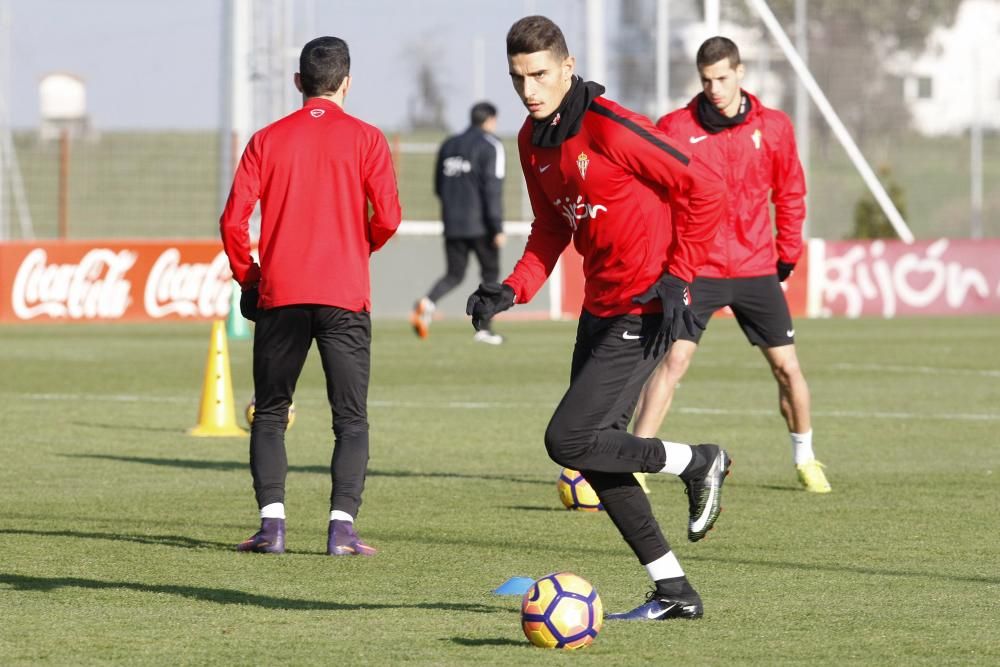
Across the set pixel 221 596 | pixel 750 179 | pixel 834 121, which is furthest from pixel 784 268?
pixel 834 121

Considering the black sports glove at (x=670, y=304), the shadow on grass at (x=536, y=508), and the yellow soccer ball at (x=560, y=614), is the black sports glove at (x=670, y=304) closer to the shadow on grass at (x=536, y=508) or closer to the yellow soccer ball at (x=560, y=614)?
the yellow soccer ball at (x=560, y=614)

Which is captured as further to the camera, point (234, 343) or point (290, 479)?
point (234, 343)

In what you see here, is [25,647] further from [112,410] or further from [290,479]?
[112,410]

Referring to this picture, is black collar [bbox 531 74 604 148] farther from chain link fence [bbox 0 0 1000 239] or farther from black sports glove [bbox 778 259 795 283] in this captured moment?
chain link fence [bbox 0 0 1000 239]

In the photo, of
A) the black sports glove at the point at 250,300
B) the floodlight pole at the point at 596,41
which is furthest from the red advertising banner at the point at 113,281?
the black sports glove at the point at 250,300

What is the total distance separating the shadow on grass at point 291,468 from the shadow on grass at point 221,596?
356 centimetres

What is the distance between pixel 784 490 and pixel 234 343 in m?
12.7

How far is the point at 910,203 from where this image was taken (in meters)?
48.1

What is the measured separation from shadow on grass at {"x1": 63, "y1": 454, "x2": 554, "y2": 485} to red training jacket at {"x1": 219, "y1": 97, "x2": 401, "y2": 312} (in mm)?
2732

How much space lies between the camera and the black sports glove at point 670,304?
21.0 feet

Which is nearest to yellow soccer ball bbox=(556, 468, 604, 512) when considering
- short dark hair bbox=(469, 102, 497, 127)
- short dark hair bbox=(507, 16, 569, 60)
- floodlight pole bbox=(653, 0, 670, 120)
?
short dark hair bbox=(507, 16, 569, 60)

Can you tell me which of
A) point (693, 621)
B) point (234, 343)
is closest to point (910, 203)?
point (234, 343)

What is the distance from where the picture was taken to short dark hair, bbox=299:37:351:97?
8.00 m

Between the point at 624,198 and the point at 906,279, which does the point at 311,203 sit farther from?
the point at 906,279
